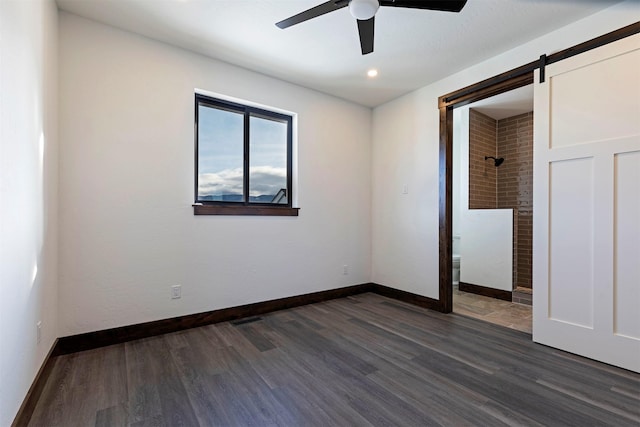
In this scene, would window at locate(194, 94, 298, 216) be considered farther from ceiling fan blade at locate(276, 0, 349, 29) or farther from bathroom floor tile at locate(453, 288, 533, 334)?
bathroom floor tile at locate(453, 288, 533, 334)

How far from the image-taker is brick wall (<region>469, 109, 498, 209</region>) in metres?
4.18

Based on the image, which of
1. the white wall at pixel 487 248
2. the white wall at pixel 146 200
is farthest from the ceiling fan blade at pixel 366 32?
the white wall at pixel 487 248

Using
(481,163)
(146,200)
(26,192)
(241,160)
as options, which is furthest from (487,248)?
(26,192)

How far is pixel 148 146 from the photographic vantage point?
246 centimetres

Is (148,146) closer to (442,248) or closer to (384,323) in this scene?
(384,323)

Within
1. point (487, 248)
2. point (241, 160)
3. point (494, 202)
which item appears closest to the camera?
point (241, 160)

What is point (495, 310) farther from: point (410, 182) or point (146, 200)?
point (146, 200)

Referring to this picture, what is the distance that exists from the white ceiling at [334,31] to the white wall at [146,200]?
0.67ft

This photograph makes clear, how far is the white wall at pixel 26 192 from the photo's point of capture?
1234mm

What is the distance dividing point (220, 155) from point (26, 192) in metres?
1.61

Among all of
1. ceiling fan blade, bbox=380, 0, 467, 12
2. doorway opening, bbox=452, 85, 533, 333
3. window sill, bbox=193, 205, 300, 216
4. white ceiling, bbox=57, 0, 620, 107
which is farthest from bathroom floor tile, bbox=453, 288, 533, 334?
ceiling fan blade, bbox=380, 0, 467, 12

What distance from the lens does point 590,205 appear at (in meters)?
2.12

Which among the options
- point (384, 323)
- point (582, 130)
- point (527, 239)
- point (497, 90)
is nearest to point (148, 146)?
point (384, 323)

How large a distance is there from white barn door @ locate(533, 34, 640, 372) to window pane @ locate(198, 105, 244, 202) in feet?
8.88
